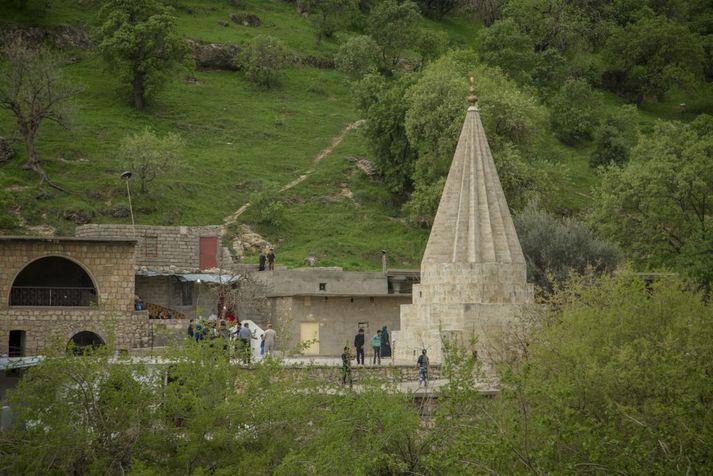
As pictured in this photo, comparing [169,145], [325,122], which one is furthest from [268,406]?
[325,122]

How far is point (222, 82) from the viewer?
2840 inches

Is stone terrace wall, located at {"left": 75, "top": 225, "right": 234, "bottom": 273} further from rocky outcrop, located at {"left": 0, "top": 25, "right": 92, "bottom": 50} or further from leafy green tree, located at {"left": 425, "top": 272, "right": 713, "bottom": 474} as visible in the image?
rocky outcrop, located at {"left": 0, "top": 25, "right": 92, "bottom": 50}

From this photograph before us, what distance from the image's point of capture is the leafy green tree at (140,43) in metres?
62.8

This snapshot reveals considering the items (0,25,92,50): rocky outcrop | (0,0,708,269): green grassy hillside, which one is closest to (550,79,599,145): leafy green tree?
(0,0,708,269): green grassy hillside

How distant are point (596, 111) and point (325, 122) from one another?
14959 mm

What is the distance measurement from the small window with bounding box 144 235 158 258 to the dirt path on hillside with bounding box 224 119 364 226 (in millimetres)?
9382

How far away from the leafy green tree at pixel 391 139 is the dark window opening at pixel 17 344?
23596 millimetres

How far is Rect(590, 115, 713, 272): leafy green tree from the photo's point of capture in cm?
5088

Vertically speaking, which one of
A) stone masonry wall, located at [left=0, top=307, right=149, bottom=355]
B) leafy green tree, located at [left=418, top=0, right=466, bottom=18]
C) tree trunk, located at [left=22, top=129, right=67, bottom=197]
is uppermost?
leafy green tree, located at [left=418, top=0, right=466, bottom=18]

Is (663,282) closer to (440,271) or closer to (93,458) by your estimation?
(440,271)

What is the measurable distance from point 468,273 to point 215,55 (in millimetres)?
40982

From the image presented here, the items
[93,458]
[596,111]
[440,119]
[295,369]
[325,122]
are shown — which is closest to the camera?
[93,458]

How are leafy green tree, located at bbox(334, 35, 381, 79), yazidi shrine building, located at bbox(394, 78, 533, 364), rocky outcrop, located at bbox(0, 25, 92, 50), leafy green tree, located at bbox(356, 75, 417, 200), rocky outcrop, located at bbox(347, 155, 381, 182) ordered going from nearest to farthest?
yazidi shrine building, located at bbox(394, 78, 533, 364), leafy green tree, located at bbox(356, 75, 417, 200), rocky outcrop, located at bbox(347, 155, 381, 182), rocky outcrop, located at bbox(0, 25, 92, 50), leafy green tree, located at bbox(334, 35, 381, 79)

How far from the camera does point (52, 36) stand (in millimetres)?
69875
